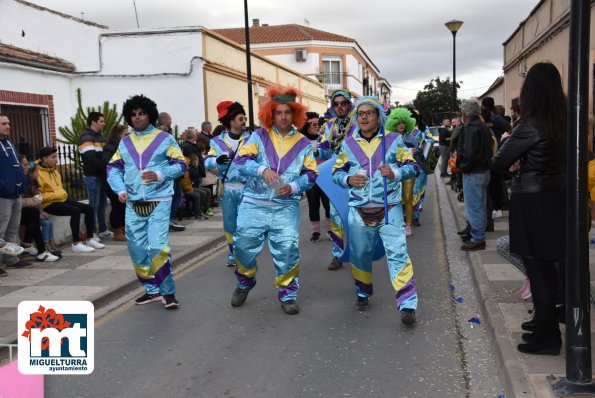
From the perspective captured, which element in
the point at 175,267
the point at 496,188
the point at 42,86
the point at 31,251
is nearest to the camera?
the point at 175,267

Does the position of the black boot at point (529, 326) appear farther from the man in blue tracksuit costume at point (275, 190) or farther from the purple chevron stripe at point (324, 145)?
the purple chevron stripe at point (324, 145)

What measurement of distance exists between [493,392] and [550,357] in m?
0.48

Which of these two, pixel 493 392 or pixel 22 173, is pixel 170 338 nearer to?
pixel 493 392

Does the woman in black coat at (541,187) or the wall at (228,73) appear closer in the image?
the woman in black coat at (541,187)

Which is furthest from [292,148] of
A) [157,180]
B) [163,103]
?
[163,103]

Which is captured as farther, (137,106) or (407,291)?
(137,106)

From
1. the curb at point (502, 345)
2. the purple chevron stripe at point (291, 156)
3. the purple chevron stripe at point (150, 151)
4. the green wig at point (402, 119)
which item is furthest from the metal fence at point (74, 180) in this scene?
the curb at point (502, 345)

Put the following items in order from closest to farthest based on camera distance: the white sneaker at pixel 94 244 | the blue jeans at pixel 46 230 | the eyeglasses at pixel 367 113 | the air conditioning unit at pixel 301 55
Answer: the eyeglasses at pixel 367 113
the blue jeans at pixel 46 230
the white sneaker at pixel 94 244
the air conditioning unit at pixel 301 55

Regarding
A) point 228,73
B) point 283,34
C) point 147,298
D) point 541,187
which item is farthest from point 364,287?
point 283,34

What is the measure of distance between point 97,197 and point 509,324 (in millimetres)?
7067

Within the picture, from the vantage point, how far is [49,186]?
8742mm

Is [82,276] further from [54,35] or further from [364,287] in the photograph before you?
[54,35]

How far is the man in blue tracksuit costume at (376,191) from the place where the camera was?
5238 millimetres

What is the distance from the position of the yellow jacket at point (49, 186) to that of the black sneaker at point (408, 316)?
5.59 metres
